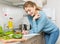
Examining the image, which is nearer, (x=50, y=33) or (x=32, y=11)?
(x=32, y=11)

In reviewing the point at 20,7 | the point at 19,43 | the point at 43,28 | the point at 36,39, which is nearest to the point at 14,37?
the point at 19,43

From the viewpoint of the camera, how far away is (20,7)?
262 cm

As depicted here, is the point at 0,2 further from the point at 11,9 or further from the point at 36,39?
the point at 36,39

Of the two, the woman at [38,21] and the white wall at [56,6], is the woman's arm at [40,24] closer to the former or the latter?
the woman at [38,21]

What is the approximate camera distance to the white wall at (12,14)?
2.18m

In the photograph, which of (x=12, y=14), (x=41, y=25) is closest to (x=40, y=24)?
(x=41, y=25)

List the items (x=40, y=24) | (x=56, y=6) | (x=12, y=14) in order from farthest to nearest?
(x=56, y=6) < (x=12, y=14) < (x=40, y=24)

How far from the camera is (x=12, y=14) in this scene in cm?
241

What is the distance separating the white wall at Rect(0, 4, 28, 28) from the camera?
7.16 feet

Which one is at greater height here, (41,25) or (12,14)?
(12,14)

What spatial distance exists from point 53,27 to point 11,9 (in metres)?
0.74

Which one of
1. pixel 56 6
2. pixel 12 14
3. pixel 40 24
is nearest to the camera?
pixel 40 24

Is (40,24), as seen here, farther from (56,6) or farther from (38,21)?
(56,6)

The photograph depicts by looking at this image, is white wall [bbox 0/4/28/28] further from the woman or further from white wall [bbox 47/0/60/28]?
A: white wall [bbox 47/0/60/28]
